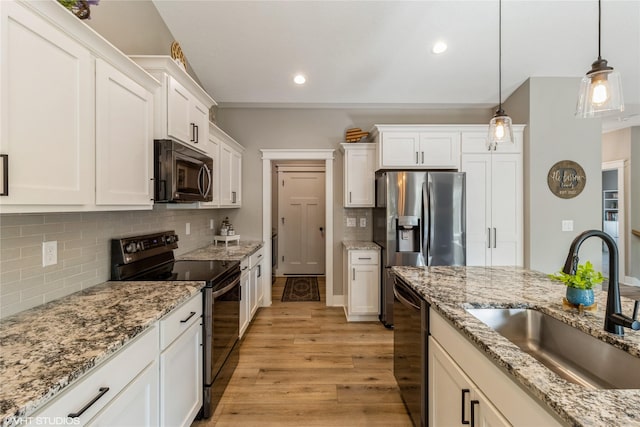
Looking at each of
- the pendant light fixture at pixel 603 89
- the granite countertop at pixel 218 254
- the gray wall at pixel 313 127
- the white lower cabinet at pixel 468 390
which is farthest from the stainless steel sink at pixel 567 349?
the gray wall at pixel 313 127

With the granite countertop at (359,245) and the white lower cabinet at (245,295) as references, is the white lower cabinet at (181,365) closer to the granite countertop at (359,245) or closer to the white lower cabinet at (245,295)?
the white lower cabinet at (245,295)

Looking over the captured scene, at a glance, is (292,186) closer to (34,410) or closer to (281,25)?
(281,25)

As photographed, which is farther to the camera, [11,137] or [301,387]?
[301,387]

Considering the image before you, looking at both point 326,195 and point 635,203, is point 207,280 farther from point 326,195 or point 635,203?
point 635,203

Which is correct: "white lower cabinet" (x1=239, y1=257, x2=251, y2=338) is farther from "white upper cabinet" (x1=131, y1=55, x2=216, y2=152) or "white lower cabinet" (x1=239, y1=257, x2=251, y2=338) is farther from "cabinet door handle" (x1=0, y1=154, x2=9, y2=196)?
"cabinet door handle" (x1=0, y1=154, x2=9, y2=196)

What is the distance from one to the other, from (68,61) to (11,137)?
44cm

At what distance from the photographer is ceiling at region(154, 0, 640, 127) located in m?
2.62

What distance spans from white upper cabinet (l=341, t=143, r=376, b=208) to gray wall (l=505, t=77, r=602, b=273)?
189cm

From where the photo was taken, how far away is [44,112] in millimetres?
1068

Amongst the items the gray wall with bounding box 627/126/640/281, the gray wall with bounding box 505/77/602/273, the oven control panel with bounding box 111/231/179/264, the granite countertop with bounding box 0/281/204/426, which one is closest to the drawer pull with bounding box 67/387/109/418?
the granite countertop with bounding box 0/281/204/426

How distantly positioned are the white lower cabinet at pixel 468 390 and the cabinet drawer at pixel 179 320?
1.33 m

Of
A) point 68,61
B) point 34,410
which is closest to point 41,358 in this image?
point 34,410

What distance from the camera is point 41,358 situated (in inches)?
35.0

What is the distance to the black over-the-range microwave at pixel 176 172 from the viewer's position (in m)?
1.83
